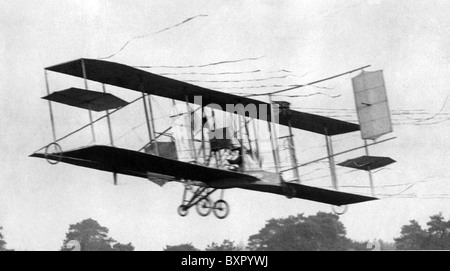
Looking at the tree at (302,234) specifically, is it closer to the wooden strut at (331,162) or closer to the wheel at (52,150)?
the wooden strut at (331,162)

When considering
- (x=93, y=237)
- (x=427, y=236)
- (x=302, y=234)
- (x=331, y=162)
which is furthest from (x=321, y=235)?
(x=331, y=162)

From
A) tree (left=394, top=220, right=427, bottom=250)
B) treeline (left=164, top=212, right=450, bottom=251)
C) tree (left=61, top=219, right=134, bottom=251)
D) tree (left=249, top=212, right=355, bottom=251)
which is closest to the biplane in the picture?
tree (left=61, top=219, right=134, bottom=251)

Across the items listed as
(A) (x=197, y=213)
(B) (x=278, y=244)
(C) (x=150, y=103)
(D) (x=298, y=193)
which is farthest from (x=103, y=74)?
(B) (x=278, y=244)

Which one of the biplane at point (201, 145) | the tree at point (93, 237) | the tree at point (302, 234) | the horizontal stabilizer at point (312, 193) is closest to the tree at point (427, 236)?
the tree at point (302, 234)

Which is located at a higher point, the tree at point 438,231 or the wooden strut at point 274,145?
the tree at point 438,231

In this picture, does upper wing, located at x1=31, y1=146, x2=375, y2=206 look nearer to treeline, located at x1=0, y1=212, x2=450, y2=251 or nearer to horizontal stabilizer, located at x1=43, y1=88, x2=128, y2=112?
horizontal stabilizer, located at x1=43, y1=88, x2=128, y2=112

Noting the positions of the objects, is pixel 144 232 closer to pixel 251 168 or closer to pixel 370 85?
pixel 251 168
